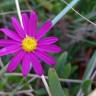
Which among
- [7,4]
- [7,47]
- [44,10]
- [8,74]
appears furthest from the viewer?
[44,10]

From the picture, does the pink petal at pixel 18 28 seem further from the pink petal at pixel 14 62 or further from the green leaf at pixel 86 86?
the green leaf at pixel 86 86

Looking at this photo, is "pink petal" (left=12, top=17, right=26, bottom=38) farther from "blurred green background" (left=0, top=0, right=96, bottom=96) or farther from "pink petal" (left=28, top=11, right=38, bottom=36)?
"blurred green background" (left=0, top=0, right=96, bottom=96)

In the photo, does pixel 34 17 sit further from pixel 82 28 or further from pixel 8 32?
pixel 82 28

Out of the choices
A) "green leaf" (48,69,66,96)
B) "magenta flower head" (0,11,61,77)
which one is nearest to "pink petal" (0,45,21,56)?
"magenta flower head" (0,11,61,77)

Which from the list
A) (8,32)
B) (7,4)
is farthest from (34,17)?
(7,4)

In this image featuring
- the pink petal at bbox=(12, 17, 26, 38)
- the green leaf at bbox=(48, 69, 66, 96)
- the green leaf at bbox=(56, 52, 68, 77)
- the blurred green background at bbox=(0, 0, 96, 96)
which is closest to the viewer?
the green leaf at bbox=(48, 69, 66, 96)

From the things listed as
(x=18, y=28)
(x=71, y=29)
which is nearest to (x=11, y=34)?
(x=18, y=28)
